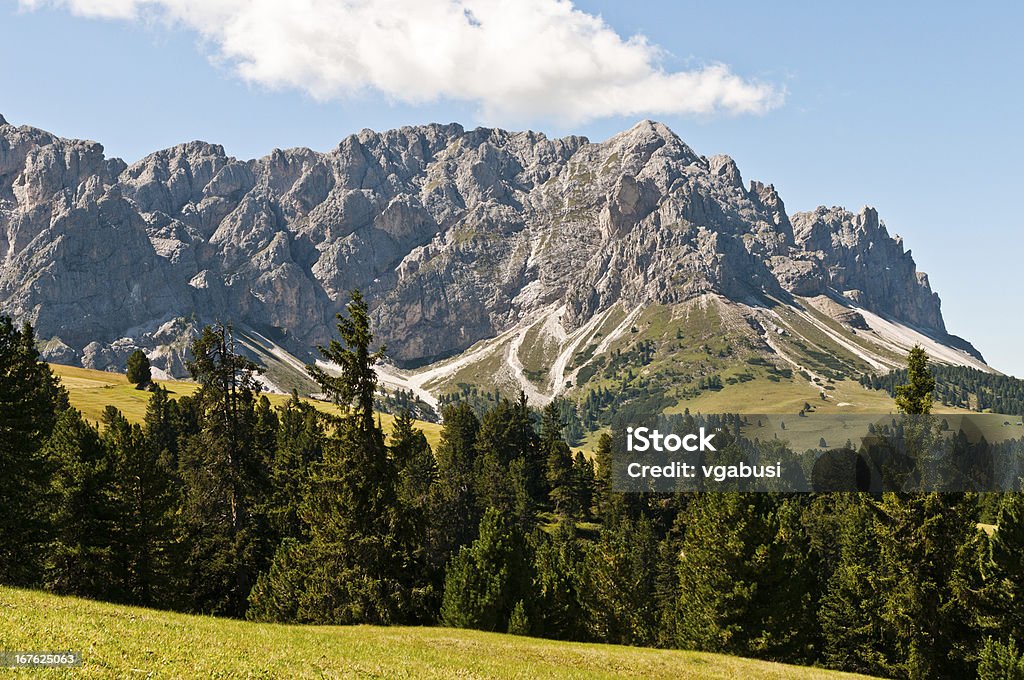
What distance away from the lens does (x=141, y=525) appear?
48.8 m

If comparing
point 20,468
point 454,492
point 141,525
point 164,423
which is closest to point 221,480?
point 141,525

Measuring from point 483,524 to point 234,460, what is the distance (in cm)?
1961

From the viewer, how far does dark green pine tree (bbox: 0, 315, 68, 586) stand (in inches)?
1662

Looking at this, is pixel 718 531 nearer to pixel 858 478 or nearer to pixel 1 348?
pixel 858 478

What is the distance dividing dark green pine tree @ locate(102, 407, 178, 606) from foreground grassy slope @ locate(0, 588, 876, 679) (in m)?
18.7

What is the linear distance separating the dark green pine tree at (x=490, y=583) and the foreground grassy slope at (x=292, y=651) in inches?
399

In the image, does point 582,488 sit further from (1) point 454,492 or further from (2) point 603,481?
(1) point 454,492

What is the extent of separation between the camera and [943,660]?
149 ft

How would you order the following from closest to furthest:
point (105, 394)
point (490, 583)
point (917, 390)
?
point (917, 390)
point (490, 583)
point (105, 394)

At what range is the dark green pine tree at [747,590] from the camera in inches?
1954

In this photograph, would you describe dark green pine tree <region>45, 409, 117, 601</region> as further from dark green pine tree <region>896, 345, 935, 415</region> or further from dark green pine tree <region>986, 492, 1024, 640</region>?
dark green pine tree <region>986, 492, 1024, 640</region>

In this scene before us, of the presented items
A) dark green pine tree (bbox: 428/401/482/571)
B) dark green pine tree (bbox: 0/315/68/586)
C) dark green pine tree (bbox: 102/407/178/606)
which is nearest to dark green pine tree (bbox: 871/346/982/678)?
dark green pine tree (bbox: 428/401/482/571)

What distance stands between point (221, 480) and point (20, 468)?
41.4 ft

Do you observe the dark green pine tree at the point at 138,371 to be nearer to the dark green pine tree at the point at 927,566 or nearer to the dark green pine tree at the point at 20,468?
the dark green pine tree at the point at 20,468
